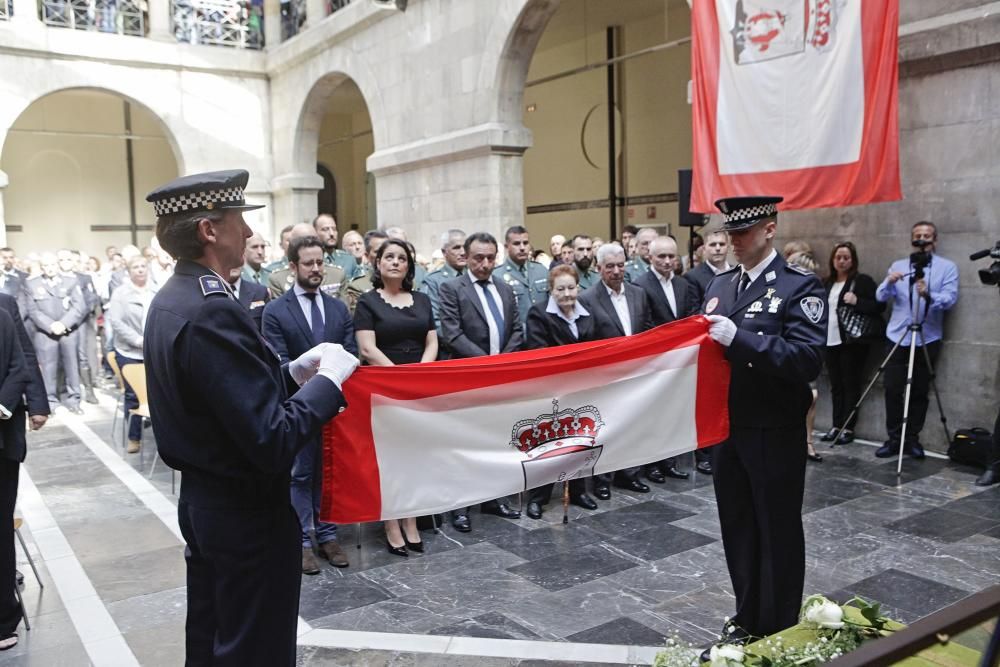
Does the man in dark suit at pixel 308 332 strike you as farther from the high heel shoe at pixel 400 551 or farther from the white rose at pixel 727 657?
the white rose at pixel 727 657

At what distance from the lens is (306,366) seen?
2.73 meters

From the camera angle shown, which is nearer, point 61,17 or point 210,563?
point 210,563

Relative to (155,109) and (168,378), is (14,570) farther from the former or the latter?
(155,109)

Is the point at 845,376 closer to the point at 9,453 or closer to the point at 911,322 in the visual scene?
the point at 911,322

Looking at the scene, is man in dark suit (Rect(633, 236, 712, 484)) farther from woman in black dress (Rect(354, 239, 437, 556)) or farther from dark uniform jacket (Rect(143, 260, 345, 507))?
dark uniform jacket (Rect(143, 260, 345, 507))

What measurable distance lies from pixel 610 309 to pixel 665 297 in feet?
2.42

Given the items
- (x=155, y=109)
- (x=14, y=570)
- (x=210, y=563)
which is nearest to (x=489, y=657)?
(x=210, y=563)

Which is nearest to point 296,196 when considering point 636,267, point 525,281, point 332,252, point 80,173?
point 80,173

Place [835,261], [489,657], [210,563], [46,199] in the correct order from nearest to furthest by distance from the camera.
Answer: [210,563], [489,657], [835,261], [46,199]

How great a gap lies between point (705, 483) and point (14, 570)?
15.5 ft

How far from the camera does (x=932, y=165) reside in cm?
726

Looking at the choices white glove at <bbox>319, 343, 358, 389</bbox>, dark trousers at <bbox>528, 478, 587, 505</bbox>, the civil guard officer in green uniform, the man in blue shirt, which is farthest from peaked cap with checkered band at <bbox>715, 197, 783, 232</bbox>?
the man in blue shirt

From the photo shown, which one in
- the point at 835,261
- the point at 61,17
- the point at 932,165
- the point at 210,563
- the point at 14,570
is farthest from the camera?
the point at 61,17

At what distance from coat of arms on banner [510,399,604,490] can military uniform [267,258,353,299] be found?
3.23 m
